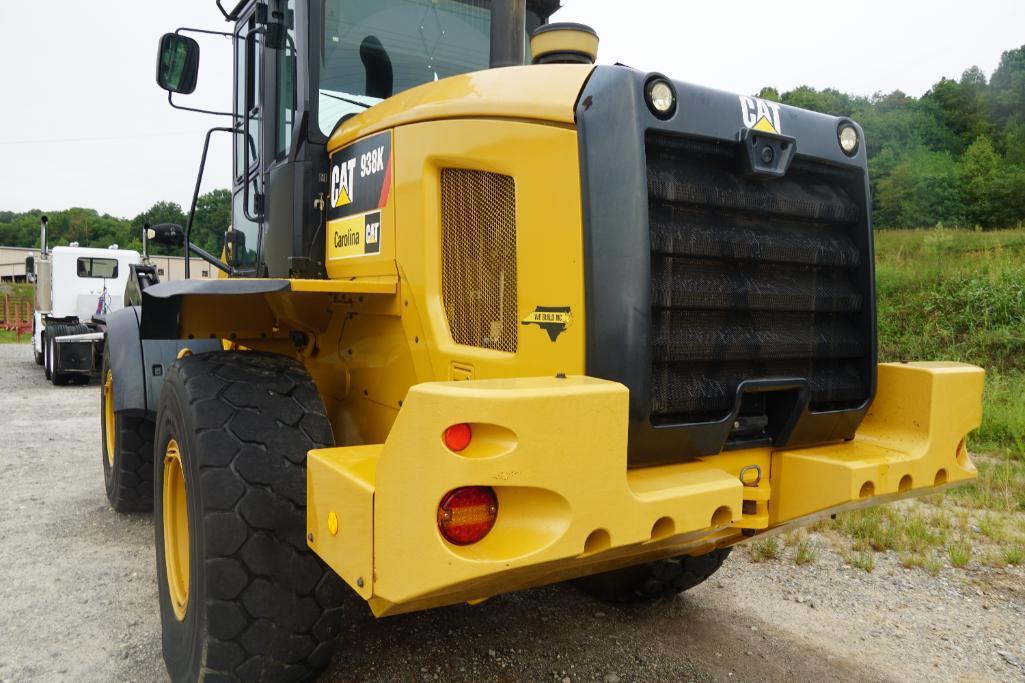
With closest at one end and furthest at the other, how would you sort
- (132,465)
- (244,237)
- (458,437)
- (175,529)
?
(458,437) < (175,529) < (244,237) < (132,465)

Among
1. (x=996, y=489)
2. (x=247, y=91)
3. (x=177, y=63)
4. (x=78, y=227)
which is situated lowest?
(x=996, y=489)

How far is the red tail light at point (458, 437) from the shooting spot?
176cm

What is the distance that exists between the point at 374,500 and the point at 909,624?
2.88 meters

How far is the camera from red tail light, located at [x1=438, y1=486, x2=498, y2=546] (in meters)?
1.82

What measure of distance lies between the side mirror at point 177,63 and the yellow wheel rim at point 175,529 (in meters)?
1.86

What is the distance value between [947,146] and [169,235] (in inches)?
2025

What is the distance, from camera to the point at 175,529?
3070 millimetres

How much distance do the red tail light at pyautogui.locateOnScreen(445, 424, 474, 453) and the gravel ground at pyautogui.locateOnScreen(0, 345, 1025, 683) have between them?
4.81 feet

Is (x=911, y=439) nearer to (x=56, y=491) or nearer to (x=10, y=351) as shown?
(x=56, y=491)

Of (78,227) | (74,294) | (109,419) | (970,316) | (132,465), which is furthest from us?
(78,227)

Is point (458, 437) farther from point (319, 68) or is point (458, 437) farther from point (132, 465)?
point (132, 465)

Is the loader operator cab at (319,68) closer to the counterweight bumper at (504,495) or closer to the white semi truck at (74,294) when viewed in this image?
the counterweight bumper at (504,495)

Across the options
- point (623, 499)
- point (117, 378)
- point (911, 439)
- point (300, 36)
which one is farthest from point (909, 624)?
point (117, 378)

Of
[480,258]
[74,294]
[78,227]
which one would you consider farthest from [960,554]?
[78,227]
